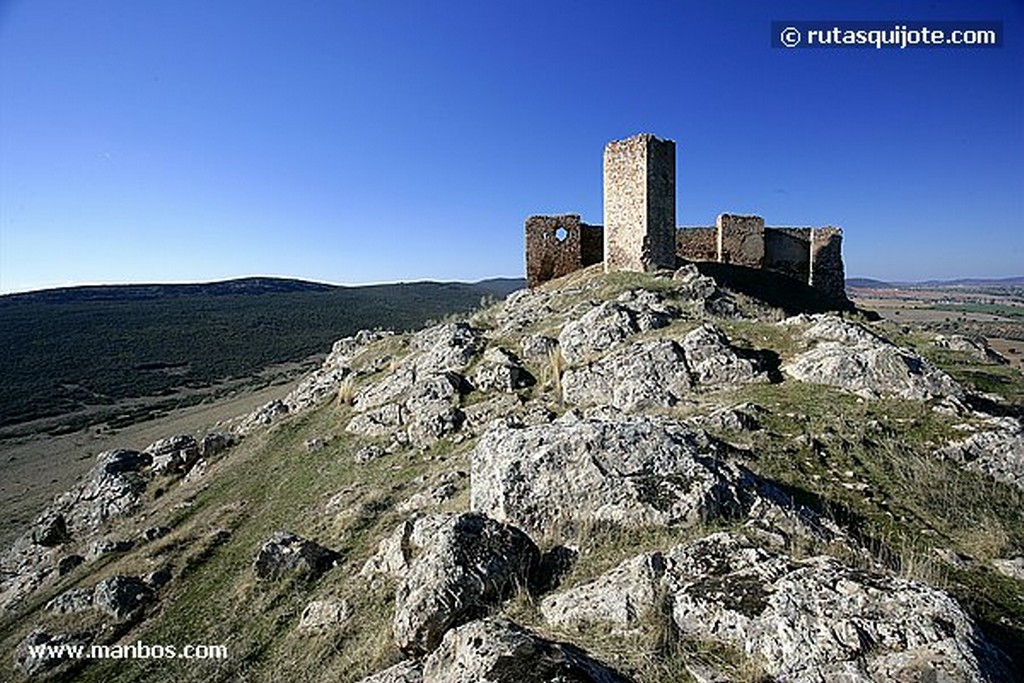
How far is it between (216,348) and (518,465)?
6732cm

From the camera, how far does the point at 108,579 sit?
30.5ft

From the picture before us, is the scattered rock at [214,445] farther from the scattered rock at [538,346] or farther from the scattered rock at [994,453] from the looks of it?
the scattered rock at [994,453]

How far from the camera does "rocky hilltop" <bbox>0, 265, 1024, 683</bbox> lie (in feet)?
11.8

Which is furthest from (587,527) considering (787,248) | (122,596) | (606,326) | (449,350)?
(787,248)

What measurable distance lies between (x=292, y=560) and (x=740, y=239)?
2051 cm

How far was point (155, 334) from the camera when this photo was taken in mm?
66188

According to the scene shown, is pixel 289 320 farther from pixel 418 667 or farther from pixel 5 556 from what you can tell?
pixel 418 667

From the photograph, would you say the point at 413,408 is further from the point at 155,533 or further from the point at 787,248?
the point at 787,248

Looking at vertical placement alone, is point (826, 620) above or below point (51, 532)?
above

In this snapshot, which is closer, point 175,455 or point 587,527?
point 587,527

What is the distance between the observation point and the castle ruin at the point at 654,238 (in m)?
16.9

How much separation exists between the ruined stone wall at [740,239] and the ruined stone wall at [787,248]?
1.25 metres

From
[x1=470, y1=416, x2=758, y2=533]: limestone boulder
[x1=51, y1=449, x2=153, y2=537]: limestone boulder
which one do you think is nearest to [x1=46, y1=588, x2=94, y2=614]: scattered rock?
[x1=51, y1=449, x2=153, y2=537]: limestone boulder

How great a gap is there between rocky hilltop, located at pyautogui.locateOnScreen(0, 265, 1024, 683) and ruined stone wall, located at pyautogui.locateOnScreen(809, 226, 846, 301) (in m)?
9.74
